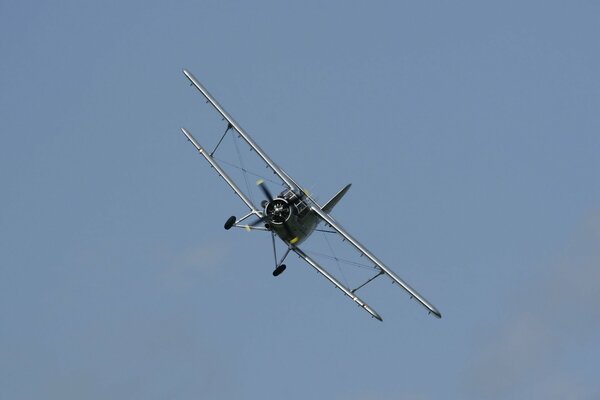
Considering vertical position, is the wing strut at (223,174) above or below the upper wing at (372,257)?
above

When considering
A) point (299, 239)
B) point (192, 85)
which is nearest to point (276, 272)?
point (299, 239)

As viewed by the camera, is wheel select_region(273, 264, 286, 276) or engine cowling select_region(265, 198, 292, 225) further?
wheel select_region(273, 264, 286, 276)

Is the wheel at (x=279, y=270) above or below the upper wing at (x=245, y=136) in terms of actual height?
below

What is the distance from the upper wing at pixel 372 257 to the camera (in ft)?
330

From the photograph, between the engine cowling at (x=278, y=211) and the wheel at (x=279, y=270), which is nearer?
the engine cowling at (x=278, y=211)

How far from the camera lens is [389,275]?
102 meters

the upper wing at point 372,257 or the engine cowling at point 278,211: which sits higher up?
the engine cowling at point 278,211

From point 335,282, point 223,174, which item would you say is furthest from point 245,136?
point 335,282

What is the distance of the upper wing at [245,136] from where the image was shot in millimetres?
103438

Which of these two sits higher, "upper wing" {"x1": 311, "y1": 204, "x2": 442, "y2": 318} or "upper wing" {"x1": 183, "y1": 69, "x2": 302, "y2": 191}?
"upper wing" {"x1": 183, "y1": 69, "x2": 302, "y2": 191}

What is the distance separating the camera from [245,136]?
10556cm

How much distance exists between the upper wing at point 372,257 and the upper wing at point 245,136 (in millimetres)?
1683

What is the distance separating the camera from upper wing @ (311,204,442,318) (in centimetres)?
10056

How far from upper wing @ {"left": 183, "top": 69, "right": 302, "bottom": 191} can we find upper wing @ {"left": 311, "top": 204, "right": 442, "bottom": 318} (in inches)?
66.2
